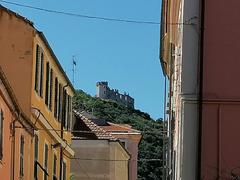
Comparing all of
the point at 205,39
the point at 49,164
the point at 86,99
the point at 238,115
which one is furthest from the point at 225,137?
the point at 86,99

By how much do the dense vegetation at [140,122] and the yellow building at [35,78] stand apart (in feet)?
61.7

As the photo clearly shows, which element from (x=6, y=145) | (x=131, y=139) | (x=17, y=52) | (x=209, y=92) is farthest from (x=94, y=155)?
(x=209, y=92)

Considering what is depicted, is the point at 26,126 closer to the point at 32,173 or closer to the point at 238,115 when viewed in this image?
the point at 32,173

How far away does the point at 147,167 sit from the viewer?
2525 inches

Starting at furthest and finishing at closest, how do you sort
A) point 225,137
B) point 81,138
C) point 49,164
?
point 81,138 → point 49,164 → point 225,137

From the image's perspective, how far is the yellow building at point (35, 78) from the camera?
3069 cm

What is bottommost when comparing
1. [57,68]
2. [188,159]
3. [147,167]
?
[147,167]

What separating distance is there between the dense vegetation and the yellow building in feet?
61.7

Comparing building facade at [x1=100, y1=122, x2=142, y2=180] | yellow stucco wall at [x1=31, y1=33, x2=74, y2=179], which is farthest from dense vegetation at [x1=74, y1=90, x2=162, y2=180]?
yellow stucco wall at [x1=31, y1=33, x2=74, y2=179]

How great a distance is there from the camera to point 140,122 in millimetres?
73312

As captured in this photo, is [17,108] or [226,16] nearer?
[226,16]

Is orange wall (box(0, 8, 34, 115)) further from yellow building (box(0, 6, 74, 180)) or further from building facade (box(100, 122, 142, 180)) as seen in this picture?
building facade (box(100, 122, 142, 180))

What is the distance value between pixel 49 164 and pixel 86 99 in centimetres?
4811

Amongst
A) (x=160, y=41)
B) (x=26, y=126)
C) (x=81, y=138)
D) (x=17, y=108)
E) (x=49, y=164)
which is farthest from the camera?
(x=81, y=138)
